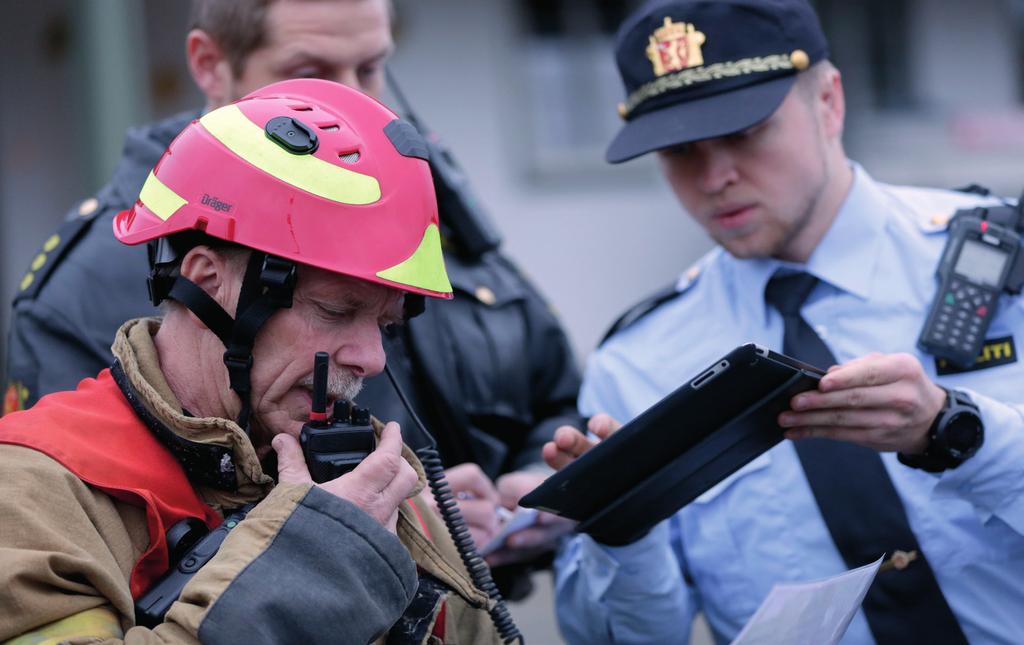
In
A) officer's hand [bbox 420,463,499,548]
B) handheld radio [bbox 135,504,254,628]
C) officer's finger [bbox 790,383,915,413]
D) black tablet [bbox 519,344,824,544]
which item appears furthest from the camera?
officer's hand [bbox 420,463,499,548]

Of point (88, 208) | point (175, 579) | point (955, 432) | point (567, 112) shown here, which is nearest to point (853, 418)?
point (955, 432)

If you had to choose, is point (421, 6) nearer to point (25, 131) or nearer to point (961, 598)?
point (25, 131)

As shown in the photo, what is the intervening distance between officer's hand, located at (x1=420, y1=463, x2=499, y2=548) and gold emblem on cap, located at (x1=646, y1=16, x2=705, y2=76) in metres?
1.04

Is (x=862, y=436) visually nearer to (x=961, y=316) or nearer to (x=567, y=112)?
(x=961, y=316)

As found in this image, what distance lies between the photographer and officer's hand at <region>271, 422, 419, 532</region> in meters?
2.02

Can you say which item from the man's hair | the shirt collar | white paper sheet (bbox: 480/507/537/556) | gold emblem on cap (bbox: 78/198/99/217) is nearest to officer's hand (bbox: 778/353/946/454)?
the shirt collar

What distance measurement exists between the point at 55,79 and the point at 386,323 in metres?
8.10

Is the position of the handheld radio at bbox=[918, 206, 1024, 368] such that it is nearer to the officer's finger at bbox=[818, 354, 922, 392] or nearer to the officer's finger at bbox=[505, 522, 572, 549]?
the officer's finger at bbox=[818, 354, 922, 392]

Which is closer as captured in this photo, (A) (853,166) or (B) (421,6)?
(A) (853,166)

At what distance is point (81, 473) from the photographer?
197 cm

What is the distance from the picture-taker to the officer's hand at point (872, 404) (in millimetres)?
2373

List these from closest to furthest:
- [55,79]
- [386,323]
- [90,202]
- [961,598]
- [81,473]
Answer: [81,473]
[386,323]
[961,598]
[90,202]
[55,79]

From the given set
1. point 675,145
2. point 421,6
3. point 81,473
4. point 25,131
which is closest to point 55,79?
point 25,131

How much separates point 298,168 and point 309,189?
4 cm
